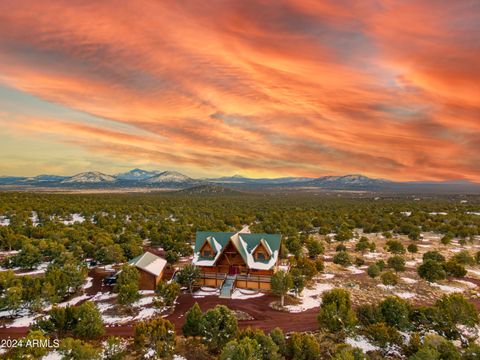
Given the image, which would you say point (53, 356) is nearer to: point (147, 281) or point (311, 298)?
point (147, 281)

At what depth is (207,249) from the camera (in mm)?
46500

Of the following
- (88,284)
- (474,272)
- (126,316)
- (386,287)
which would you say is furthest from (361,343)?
(88,284)

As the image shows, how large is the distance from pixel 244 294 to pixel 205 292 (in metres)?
5.71

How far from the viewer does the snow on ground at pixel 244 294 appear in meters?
40.7

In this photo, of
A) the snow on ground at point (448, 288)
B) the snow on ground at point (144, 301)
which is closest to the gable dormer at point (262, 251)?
the snow on ground at point (144, 301)

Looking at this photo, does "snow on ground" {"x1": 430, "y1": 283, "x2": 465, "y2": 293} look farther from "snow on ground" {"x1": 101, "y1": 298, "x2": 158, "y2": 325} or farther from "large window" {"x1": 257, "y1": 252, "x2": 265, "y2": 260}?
"snow on ground" {"x1": 101, "y1": 298, "x2": 158, "y2": 325}

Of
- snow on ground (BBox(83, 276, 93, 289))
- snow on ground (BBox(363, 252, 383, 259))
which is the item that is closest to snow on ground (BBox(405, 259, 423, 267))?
snow on ground (BBox(363, 252, 383, 259))

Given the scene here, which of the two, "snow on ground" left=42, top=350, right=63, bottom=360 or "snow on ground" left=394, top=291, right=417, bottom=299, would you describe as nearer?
"snow on ground" left=42, top=350, right=63, bottom=360

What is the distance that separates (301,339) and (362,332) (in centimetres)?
841

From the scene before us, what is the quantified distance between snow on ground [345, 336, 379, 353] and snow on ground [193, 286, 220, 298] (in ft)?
61.3

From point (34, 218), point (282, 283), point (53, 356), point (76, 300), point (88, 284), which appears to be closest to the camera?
point (53, 356)

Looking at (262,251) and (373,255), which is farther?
(373,255)

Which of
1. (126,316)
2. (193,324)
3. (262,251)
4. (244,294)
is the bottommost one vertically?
(126,316)

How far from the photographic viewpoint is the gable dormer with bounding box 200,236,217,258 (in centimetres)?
4600
